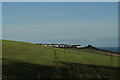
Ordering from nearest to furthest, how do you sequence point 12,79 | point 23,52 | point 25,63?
point 12,79
point 25,63
point 23,52

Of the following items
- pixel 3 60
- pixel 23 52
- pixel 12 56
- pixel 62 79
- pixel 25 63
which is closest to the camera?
pixel 62 79

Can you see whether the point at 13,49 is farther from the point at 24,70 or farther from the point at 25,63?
the point at 24,70

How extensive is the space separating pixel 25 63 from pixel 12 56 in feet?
5.78

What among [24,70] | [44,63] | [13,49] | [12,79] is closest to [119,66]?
[44,63]

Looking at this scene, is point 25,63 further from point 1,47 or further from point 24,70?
point 1,47

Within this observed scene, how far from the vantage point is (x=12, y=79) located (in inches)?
195

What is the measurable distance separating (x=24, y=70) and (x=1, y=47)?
5239 millimetres

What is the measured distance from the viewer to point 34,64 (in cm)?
793

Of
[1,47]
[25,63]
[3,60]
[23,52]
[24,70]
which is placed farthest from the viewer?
[1,47]

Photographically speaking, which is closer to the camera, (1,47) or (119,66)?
(119,66)

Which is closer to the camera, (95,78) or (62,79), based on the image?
(95,78)

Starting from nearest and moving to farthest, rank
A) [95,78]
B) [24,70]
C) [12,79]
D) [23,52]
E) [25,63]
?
[95,78], [12,79], [24,70], [25,63], [23,52]

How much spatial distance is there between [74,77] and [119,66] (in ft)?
10.4

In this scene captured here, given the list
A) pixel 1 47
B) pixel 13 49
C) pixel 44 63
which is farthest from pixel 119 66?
pixel 1 47
